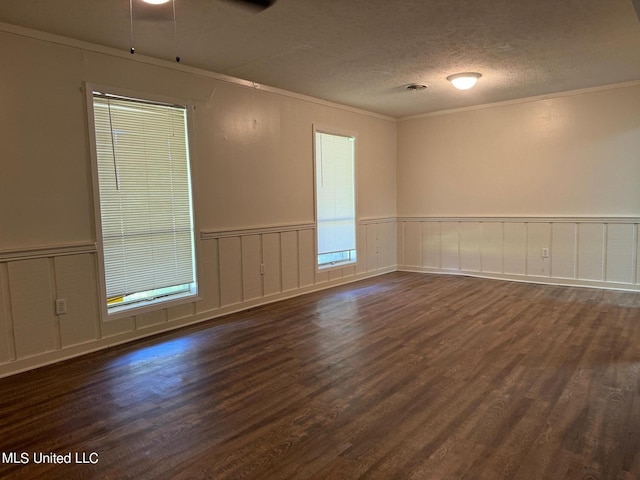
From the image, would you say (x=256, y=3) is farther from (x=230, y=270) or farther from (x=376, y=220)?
(x=376, y=220)

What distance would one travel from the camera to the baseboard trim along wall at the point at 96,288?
119 inches

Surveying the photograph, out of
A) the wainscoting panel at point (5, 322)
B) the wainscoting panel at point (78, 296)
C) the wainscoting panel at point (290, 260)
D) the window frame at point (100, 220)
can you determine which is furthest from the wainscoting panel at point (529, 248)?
the wainscoting panel at point (5, 322)

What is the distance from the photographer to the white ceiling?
2.79 metres

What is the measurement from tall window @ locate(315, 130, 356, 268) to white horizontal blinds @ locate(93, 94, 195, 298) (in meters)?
1.93

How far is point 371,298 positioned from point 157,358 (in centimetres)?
256

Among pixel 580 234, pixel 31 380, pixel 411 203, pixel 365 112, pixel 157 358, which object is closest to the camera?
pixel 31 380

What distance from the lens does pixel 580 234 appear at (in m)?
5.32

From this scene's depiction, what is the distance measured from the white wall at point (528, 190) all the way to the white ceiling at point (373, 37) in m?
0.67

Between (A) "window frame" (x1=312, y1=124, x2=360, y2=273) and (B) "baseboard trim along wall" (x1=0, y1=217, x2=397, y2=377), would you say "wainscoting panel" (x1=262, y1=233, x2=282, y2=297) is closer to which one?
(B) "baseboard trim along wall" (x1=0, y1=217, x2=397, y2=377)

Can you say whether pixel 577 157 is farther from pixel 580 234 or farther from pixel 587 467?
pixel 587 467

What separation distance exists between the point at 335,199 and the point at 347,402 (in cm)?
361

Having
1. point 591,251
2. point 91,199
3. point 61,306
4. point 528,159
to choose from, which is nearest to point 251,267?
point 91,199

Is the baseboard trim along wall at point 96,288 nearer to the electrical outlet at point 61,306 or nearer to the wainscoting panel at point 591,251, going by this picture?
the electrical outlet at point 61,306

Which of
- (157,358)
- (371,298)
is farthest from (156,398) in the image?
(371,298)
